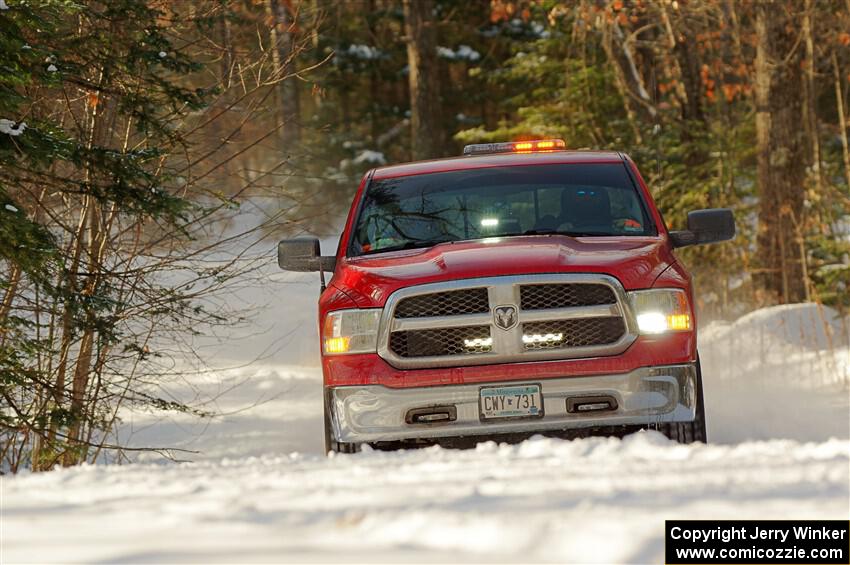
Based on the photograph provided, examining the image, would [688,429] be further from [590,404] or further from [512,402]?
[512,402]

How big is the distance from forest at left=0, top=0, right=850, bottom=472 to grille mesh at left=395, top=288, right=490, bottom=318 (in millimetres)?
2241

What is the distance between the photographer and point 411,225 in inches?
320

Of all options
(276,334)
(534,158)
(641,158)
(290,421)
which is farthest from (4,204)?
(641,158)

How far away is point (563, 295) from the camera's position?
269 inches

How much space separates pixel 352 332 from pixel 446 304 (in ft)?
1.76

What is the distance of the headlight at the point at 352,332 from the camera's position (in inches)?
273

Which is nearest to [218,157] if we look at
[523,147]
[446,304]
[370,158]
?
[523,147]

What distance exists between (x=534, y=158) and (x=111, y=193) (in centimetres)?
276

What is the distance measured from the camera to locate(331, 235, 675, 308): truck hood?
685 centimetres

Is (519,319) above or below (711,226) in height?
below

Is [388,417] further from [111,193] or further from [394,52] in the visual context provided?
[394,52]

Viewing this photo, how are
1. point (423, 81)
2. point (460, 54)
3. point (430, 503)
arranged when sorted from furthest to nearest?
point (460, 54) < point (423, 81) < point (430, 503)

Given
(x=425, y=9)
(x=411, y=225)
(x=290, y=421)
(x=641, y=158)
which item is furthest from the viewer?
(x=425, y=9)

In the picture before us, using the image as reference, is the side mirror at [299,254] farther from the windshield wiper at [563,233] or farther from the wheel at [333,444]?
the wheel at [333,444]
